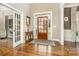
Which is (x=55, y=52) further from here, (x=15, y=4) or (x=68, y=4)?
(x=15, y=4)

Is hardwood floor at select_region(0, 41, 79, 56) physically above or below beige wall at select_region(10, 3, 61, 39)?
below

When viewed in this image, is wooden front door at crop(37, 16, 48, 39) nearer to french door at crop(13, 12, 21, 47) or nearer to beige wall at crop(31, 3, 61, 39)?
beige wall at crop(31, 3, 61, 39)

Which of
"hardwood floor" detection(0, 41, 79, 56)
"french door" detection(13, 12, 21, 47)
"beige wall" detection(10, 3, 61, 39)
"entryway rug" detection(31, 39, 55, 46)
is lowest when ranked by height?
"hardwood floor" detection(0, 41, 79, 56)

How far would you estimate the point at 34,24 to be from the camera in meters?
2.46

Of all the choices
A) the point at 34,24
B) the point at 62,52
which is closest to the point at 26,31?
the point at 34,24

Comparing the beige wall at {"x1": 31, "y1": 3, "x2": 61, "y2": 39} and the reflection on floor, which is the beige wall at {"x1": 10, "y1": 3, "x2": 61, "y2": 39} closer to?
the beige wall at {"x1": 31, "y1": 3, "x2": 61, "y2": 39}

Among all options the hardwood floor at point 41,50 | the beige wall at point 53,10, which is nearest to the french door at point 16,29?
the hardwood floor at point 41,50

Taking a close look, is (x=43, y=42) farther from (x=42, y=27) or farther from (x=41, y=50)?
(x=42, y=27)

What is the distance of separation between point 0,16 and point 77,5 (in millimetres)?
1536

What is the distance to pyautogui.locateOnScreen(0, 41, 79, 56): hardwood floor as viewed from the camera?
234 cm

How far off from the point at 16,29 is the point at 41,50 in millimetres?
668

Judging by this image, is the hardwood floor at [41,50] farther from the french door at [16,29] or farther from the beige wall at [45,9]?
the beige wall at [45,9]

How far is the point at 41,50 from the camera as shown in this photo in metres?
2.39

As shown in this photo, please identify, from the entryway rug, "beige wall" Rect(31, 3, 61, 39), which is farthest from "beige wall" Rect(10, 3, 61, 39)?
the entryway rug
